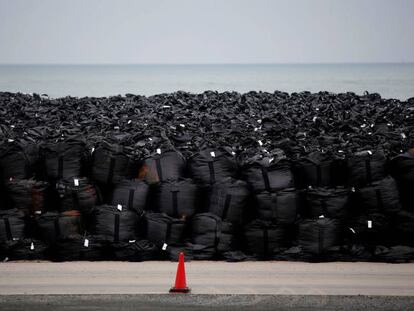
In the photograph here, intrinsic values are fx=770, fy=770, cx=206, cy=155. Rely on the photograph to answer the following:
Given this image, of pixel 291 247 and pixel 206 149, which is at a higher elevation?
pixel 206 149

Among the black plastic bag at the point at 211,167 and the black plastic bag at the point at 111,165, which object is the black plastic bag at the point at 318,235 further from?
the black plastic bag at the point at 111,165

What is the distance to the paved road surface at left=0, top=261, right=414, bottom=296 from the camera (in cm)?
932

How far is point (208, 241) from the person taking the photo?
36.2ft

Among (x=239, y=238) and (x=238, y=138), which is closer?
(x=239, y=238)

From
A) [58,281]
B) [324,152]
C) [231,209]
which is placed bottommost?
[58,281]

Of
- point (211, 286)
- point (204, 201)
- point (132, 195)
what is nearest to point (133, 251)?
point (132, 195)

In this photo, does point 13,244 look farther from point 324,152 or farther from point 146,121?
point 146,121

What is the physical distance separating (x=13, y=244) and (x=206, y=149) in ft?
10.8

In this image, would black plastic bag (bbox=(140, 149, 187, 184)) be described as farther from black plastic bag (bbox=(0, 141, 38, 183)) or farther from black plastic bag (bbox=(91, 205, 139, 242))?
black plastic bag (bbox=(0, 141, 38, 183))

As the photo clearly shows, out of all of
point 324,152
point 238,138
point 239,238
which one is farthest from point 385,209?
point 238,138

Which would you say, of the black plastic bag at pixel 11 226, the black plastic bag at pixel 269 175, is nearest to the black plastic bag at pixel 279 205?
the black plastic bag at pixel 269 175

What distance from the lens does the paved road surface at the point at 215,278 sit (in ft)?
30.6

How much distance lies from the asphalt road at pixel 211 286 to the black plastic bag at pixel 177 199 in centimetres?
88

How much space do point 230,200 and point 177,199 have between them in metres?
0.78
